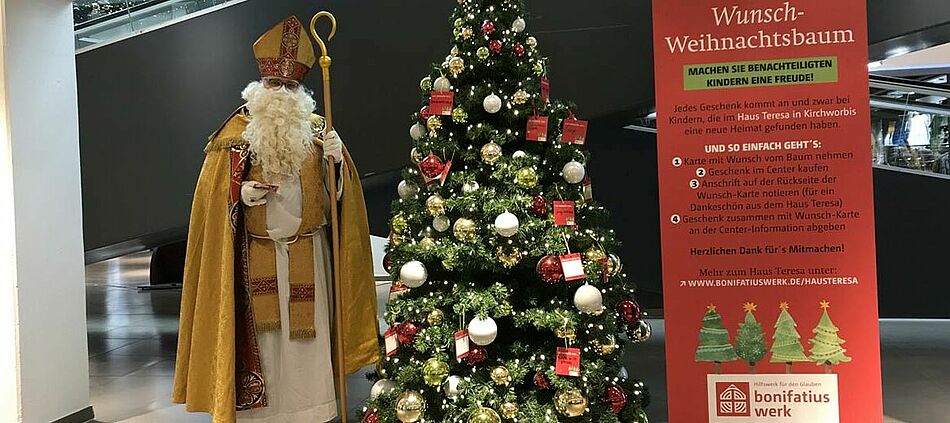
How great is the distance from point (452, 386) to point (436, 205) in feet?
2.24

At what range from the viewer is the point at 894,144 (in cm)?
666

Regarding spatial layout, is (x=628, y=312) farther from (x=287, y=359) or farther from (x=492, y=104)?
(x=287, y=359)

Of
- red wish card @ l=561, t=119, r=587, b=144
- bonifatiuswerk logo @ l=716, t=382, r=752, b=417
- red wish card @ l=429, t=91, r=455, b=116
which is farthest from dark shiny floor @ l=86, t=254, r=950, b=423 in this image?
red wish card @ l=561, t=119, r=587, b=144

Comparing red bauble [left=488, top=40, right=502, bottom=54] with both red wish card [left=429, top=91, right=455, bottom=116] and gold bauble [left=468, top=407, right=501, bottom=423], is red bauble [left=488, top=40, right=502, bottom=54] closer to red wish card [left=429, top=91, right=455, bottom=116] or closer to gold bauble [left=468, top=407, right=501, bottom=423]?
red wish card [left=429, top=91, right=455, bottom=116]

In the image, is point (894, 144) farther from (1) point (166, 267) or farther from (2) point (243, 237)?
(1) point (166, 267)

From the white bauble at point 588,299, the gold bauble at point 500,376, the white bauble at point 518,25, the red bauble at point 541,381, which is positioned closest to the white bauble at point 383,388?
the gold bauble at point 500,376

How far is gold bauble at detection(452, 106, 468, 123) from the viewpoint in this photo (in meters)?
3.22

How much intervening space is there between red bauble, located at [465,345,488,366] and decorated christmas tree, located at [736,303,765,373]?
97cm

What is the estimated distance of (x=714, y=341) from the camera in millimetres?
3135

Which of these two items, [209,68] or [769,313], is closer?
[769,313]

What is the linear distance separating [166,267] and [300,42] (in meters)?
9.16

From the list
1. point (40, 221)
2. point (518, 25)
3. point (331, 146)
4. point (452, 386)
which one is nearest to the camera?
point (452, 386)

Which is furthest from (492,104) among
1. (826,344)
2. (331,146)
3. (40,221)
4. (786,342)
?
(40,221)

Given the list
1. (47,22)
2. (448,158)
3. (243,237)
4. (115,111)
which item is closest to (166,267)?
(115,111)
